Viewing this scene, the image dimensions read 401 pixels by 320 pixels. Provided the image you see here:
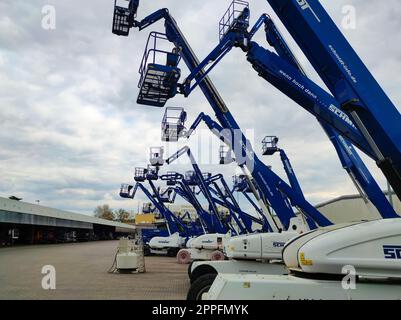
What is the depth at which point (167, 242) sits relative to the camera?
30734 millimetres

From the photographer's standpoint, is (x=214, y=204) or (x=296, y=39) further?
(x=214, y=204)

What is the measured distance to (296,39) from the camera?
6.92 m

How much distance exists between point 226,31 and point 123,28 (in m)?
3.18

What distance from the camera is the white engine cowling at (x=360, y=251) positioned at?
5.14 meters

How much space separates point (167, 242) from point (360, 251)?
1045 inches

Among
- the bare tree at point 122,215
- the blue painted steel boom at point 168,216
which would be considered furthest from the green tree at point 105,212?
the blue painted steel boom at point 168,216

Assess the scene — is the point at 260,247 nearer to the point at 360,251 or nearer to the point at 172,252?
the point at 360,251

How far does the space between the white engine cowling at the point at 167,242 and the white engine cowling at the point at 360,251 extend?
25.8 m

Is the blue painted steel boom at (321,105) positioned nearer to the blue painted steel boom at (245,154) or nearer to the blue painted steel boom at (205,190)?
the blue painted steel boom at (245,154)

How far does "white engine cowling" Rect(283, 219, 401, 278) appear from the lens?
5.14m

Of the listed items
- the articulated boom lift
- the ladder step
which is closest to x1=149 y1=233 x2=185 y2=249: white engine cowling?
the articulated boom lift

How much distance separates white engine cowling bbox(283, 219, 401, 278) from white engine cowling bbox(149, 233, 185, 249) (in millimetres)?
25777
